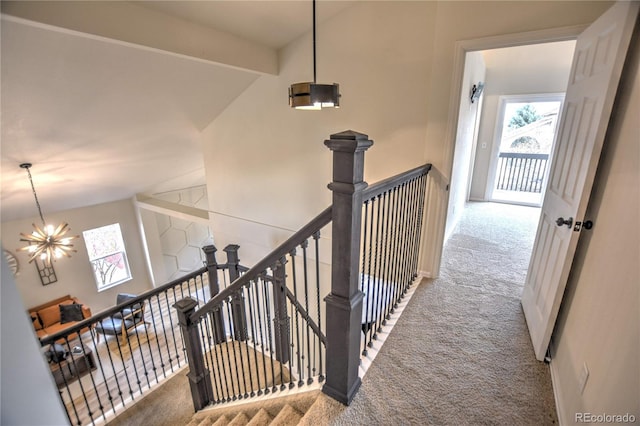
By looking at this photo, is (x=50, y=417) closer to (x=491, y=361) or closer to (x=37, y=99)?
(x=491, y=361)

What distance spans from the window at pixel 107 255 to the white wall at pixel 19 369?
778cm

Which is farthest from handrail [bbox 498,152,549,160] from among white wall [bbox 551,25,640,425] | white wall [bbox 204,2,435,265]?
white wall [bbox 551,25,640,425]

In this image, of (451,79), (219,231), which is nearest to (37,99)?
(219,231)

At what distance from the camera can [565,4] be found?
1978mm

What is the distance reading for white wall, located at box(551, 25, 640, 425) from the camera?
1095 millimetres

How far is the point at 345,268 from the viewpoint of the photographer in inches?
56.4

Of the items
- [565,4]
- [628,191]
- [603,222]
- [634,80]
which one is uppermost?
[565,4]

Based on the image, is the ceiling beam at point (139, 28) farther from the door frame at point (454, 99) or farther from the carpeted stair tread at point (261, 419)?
the carpeted stair tread at point (261, 419)

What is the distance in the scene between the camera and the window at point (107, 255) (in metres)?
6.86

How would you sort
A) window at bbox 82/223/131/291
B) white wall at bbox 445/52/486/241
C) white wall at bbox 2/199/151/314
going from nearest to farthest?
white wall at bbox 445/52/486/241
white wall at bbox 2/199/151/314
window at bbox 82/223/131/291

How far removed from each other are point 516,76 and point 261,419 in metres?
5.81

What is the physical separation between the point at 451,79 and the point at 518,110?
385 centimetres

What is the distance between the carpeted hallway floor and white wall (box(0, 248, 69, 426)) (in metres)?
1.34

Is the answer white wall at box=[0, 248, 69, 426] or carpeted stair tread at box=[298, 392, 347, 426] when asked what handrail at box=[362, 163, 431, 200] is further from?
white wall at box=[0, 248, 69, 426]
